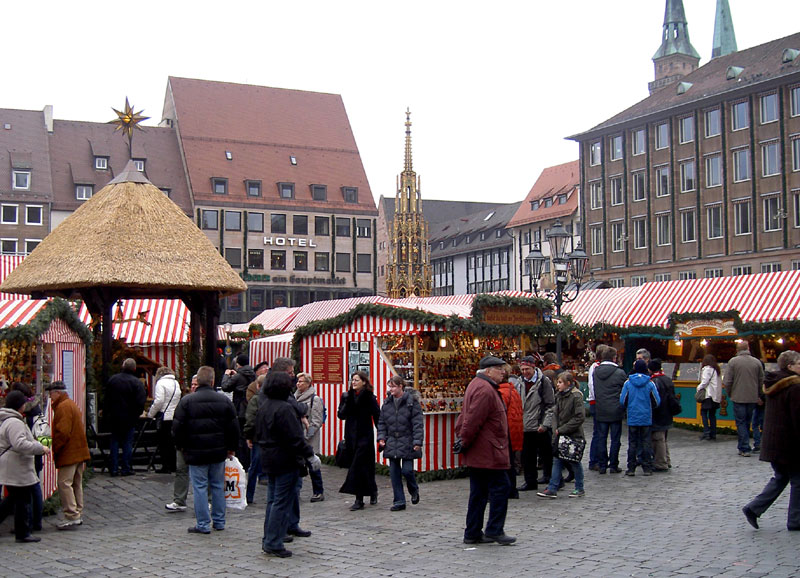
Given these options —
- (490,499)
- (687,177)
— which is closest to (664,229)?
(687,177)

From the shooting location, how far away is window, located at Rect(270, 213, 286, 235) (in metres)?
63.8

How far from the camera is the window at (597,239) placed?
60.2 m

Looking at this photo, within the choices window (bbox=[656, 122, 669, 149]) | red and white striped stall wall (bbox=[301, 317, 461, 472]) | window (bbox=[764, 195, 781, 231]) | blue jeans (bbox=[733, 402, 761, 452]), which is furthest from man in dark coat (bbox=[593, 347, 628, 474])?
window (bbox=[656, 122, 669, 149])

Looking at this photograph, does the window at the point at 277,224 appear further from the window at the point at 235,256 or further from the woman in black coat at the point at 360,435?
the woman in black coat at the point at 360,435

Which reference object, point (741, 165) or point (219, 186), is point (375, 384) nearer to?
point (741, 165)

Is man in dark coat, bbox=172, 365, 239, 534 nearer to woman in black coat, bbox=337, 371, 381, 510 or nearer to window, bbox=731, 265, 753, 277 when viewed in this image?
woman in black coat, bbox=337, 371, 381, 510

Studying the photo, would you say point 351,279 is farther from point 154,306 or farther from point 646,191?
point 154,306

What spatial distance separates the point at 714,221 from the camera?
172ft

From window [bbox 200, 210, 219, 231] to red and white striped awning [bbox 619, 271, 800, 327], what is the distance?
135 ft

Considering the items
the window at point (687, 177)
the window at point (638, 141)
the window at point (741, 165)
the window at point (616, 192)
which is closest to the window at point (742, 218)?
the window at point (741, 165)

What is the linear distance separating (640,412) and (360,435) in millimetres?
4320

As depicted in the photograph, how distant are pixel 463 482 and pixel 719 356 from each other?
1080 cm

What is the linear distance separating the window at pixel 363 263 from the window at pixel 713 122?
79.7ft

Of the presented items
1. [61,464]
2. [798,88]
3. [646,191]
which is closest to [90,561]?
[61,464]
